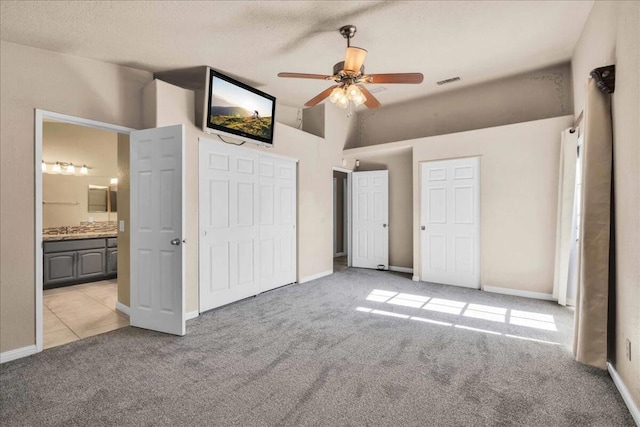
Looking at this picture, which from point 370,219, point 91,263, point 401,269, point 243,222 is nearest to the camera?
point 243,222

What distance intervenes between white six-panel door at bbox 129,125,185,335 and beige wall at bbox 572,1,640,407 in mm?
3579

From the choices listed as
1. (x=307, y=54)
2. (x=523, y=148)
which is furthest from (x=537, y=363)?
(x=307, y=54)

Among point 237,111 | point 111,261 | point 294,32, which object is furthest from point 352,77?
point 111,261

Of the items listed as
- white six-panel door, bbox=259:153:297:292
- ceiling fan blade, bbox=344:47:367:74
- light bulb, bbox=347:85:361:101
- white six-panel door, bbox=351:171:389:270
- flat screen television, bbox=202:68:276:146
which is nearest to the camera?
ceiling fan blade, bbox=344:47:367:74

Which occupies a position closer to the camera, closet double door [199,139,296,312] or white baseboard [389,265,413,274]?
closet double door [199,139,296,312]

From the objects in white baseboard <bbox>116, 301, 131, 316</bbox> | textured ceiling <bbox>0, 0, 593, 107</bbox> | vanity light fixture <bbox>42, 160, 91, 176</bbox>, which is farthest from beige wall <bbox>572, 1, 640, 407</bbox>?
vanity light fixture <bbox>42, 160, 91, 176</bbox>

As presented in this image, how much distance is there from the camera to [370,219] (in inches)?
253

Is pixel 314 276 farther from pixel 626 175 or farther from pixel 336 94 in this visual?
pixel 626 175

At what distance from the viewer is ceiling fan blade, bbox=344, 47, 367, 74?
2.73 meters

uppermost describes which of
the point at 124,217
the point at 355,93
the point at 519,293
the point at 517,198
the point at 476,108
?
the point at 476,108

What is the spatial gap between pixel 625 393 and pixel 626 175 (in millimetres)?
1462

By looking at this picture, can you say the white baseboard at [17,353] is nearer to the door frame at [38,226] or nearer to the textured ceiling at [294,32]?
the door frame at [38,226]

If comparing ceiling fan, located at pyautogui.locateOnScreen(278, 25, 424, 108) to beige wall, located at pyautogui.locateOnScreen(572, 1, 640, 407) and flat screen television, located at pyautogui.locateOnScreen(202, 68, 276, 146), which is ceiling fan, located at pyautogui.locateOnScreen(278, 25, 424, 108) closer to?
flat screen television, located at pyautogui.locateOnScreen(202, 68, 276, 146)

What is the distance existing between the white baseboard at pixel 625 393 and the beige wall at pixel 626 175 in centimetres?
4
